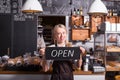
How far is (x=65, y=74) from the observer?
2.68 m

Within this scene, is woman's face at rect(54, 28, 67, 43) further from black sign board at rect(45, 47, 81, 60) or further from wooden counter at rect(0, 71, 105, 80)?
wooden counter at rect(0, 71, 105, 80)

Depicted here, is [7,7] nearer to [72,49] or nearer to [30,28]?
[30,28]

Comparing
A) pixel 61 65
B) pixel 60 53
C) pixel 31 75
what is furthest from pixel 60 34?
pixel 31 75

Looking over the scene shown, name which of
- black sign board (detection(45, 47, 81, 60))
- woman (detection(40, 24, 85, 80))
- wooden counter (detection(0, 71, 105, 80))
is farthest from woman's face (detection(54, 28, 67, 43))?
wooden counter (detection(0, 71, 105, 80))

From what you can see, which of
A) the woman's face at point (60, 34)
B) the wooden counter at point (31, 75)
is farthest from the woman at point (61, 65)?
the wooden counter at point (31, 75)

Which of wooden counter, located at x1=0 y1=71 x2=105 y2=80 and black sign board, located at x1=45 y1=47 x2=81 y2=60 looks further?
wooden counter, located at x1=0 y1=71 x2=105 y2=80

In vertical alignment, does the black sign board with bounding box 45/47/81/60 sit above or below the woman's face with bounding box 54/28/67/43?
below

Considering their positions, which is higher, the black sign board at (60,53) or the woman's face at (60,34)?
the woman's face at (60,34)

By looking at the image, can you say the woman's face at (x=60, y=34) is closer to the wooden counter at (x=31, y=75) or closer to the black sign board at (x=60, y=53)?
the black sign board at (x=60, y=53)

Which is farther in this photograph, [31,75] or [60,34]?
[31,75]

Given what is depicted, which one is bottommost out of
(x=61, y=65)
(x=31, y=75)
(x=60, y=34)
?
(x=31, y=75)

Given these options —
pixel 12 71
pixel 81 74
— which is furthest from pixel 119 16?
pixel 12 71

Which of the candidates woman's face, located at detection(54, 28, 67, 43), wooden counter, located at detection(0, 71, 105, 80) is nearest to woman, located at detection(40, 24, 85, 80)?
woman's face, located at detection(54, 28, 67, 43)

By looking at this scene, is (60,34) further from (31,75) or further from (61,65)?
(31,75)
